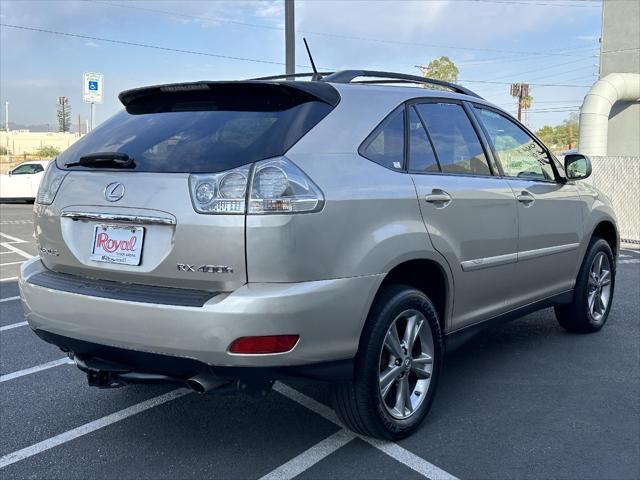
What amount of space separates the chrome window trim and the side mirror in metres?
3.38

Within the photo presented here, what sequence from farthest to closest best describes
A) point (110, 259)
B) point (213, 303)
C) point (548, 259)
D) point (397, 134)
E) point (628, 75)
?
point (628, 75) < point (548, 259) < point (397, 134) < point (110, 259) < point (213, 303)

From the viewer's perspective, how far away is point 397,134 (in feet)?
11.0

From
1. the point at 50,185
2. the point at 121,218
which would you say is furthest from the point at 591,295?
the point at 50,185

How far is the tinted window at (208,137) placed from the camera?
9.09ft

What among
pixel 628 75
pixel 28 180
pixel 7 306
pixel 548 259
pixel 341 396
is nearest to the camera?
pixel 341 396

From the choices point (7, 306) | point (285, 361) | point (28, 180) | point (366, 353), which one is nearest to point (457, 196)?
point (366, 353)

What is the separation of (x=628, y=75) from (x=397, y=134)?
17635 mm

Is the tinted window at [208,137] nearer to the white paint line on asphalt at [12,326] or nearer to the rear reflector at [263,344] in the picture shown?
the rear reflector at [263,344]

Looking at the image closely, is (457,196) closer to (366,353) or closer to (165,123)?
(366,353)

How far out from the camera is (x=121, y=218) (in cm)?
282

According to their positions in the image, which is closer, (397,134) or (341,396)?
(341,396)

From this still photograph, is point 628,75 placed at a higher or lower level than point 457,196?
higher

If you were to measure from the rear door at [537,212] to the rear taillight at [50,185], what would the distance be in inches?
99.4

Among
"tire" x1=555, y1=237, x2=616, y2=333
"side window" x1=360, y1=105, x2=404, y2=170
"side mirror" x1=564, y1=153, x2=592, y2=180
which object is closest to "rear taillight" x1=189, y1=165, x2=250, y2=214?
"side window" x1=360, y1=105, x2=404, y2=170
